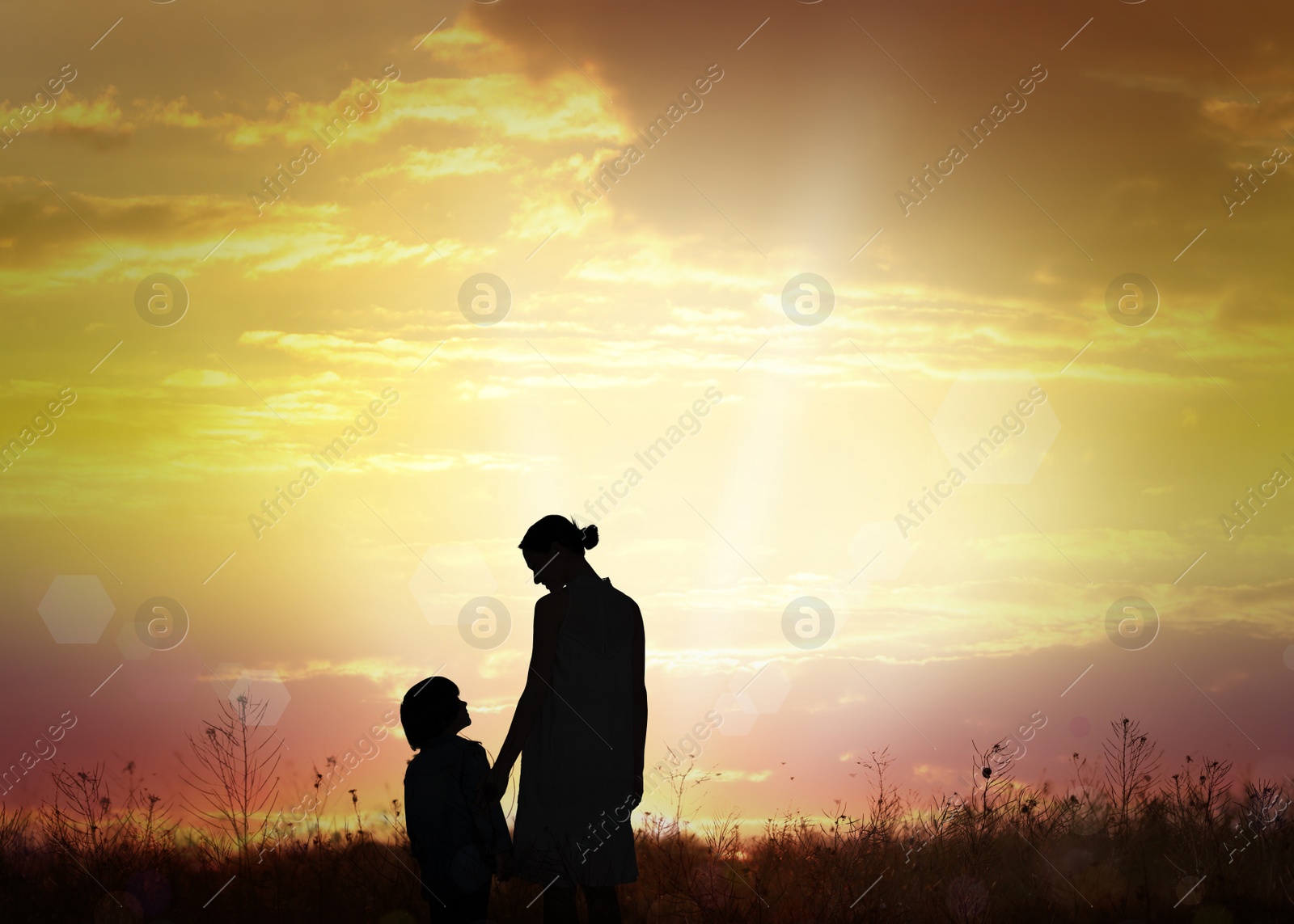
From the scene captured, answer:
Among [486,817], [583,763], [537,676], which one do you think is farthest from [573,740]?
[486,817]

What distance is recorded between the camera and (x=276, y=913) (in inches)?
245

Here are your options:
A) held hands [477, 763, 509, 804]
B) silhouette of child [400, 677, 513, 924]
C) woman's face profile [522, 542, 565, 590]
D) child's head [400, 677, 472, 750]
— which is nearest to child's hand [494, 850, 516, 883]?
silhouette of child [400, 677, 513, 924]

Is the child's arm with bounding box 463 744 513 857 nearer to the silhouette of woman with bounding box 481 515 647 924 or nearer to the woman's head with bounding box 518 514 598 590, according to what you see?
the silhouette of woman with bounding box 481 515 647 924

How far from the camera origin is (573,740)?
4.91m

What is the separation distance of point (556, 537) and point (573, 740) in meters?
1.01

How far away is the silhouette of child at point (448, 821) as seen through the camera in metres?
4.72

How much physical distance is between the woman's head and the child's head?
0.71m

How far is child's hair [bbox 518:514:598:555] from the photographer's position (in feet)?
16.5

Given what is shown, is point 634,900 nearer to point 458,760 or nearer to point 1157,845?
point 458,760

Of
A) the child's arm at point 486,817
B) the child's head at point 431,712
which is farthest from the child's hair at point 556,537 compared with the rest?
the child's arm at point 486,817

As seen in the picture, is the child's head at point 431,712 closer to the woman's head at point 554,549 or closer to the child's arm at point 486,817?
the child's arm at point 486,817

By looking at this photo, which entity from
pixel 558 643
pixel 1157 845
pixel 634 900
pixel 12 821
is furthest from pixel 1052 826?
pixel 12 821

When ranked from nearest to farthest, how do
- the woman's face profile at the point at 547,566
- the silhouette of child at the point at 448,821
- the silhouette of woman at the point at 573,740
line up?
1. the silhouette of child at the point at 448,821
2. the silhouette of woman at the point at 573,740
3. the woman's face profile at the point at 547,566

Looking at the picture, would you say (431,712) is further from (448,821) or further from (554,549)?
(554,549)
